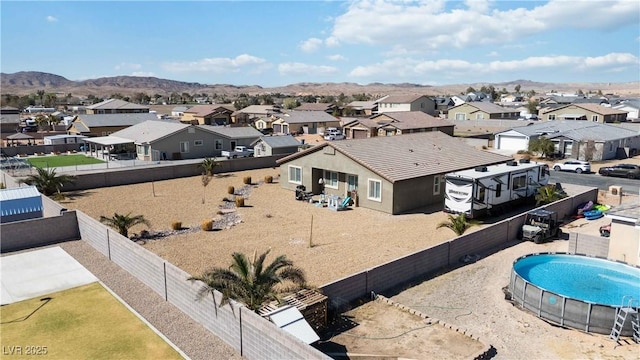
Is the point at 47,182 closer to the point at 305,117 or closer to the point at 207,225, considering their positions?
the point at 207,225

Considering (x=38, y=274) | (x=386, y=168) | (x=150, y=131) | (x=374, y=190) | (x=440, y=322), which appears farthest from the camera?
(x=150, y=131)

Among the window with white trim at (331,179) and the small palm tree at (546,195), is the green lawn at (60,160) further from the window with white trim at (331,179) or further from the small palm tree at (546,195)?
the small palm tree at (546,195)

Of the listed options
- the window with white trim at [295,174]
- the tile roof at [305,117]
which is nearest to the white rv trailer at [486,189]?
the window with white trim at [295,174]

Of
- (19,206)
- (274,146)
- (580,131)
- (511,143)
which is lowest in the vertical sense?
Result: (19,206)

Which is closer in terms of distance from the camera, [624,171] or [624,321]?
[624,321]

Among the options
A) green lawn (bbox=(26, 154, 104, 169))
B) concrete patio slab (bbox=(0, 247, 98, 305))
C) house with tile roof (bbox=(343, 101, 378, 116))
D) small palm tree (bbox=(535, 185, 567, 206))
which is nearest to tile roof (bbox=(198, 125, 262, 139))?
green lawn (bbox=(26, 154, 104, 169))

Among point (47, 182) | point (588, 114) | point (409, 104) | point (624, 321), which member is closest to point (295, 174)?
point (47, 182)
